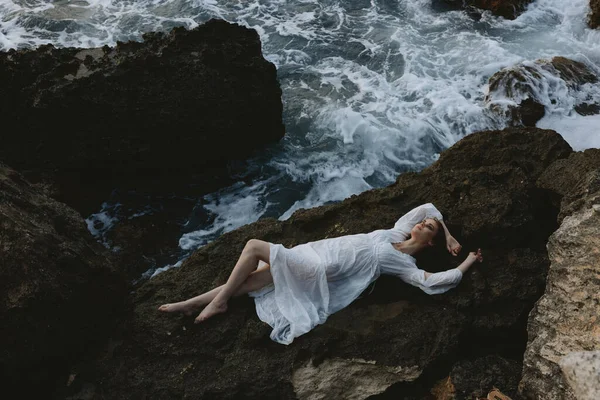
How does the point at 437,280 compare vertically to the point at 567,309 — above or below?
below

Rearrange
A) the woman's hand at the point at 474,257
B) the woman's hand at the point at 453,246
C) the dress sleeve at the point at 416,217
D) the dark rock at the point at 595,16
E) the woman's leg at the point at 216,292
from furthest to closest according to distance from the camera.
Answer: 1. the dark rock at the point at 595,16
2. the dress sleeve at the point at 416,217
3. the woman's hand at the point at 453,246
4. the woman's hand at the point at 474,257
5. the woman's leg at the point at 216,292

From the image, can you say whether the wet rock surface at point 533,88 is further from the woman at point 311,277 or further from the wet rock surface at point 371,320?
the woman at point 311,277

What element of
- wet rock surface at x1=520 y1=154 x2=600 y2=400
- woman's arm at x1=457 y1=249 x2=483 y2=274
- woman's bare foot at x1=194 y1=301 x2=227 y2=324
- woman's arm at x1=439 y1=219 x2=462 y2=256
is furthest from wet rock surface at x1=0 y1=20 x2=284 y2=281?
wet rock surface at x1=520 y1=154 x2=600 y2=400

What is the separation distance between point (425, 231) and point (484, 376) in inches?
57.2

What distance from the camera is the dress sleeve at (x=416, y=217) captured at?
5648 millimetres

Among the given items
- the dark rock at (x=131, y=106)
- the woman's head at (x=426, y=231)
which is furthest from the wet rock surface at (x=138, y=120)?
the woman's head at (x=426, y=231)

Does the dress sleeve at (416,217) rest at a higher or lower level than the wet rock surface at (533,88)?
higher

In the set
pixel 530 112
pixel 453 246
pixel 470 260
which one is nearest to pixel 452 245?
pixel 453 246

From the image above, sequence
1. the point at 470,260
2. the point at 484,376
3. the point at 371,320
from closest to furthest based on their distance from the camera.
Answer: the point at 484,376 < the point at 371,320 < the point at 470,260

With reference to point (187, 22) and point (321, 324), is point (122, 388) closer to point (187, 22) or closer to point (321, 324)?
point (321, 324)

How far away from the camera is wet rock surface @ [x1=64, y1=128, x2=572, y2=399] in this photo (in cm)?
487

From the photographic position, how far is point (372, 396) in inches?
193

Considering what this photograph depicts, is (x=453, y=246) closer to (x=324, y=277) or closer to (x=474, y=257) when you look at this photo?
(x=474, y=257)

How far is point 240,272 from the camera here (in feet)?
16.9
